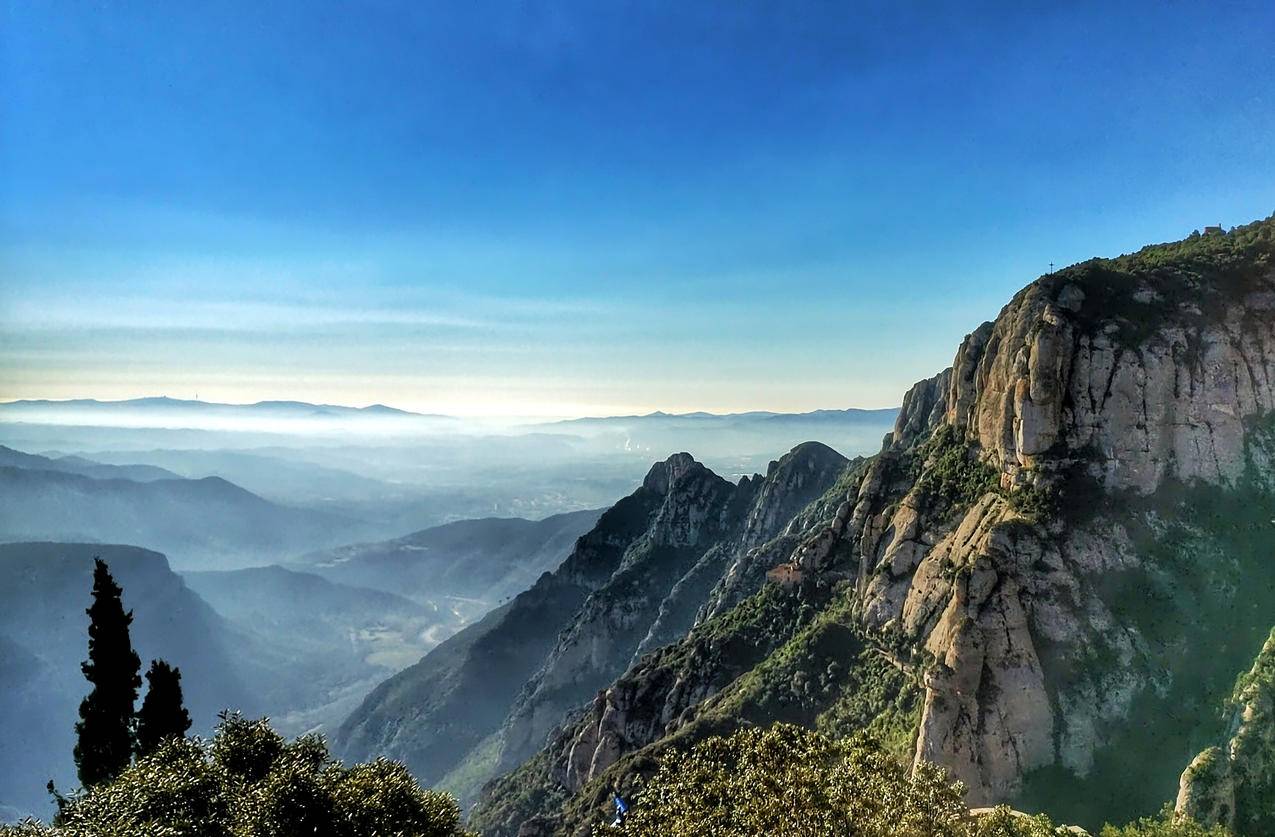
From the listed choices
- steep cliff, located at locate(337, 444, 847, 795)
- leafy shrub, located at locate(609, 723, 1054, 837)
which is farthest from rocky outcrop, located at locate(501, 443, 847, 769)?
leafy shrub, located at locate(609, 723, 1054, 837)

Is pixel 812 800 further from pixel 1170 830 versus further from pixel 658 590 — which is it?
pixel 658 590

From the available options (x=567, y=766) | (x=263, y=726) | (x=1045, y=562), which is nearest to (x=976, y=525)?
(x=1045, y=562)

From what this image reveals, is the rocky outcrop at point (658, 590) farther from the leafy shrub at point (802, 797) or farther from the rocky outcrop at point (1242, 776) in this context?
the leafy shrub at point (802, 797)

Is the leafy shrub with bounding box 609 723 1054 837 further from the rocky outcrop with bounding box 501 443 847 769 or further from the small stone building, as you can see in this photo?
the rocky outcrop with bounding box 501 443 847 769

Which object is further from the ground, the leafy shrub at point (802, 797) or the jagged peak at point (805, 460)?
the jagged peak at point (805, 460)

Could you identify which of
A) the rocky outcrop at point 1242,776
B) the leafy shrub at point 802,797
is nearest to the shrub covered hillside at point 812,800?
the leafy shrub at point 802,797

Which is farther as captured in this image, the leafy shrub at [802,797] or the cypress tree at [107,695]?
the cypress tree at [107,695]

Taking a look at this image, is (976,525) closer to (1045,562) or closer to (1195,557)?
(1045,562)
